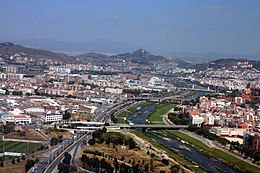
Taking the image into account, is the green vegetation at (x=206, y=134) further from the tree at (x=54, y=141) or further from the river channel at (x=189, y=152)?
the tree at (x=54, y=141)

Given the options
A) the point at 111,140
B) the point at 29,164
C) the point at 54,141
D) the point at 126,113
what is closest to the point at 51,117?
the point at 111,140

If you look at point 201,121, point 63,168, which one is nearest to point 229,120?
point 201,121

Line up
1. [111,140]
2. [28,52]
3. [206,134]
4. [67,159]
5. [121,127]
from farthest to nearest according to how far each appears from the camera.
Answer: [28,52] < [121,127] < [206,134] < [111,140] < [67,159]

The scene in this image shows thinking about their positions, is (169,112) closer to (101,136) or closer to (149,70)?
(101,136)

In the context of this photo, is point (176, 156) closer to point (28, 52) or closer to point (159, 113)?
point (159, 113)

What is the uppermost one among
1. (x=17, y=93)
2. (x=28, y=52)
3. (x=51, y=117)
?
(x=28, y=52)
